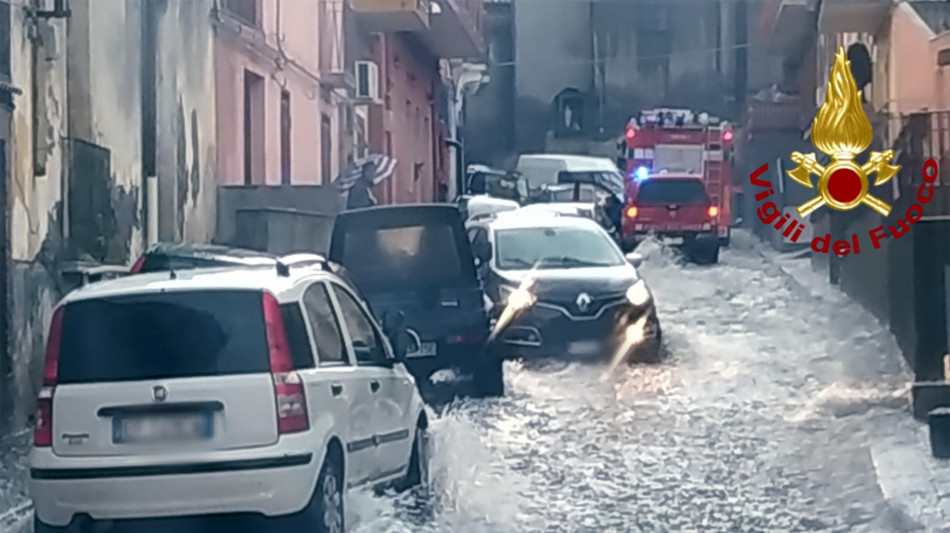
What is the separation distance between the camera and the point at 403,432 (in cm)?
863

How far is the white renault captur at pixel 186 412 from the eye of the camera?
7047 millimetres

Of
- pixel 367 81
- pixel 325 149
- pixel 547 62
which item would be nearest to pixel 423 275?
pixel 325 149

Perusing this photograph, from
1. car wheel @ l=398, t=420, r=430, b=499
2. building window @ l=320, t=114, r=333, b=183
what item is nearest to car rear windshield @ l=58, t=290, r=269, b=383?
car wheel @ l=398, t=420, r=430, b=499

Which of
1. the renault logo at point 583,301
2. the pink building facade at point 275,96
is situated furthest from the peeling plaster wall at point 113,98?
the renault logo at point 583,301

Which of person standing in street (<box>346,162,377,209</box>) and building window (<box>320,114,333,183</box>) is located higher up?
building window (<box>320,114,333,183</box>)

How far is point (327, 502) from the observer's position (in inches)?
290

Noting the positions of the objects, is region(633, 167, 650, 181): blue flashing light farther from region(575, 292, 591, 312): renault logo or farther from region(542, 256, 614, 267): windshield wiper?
region(575, 292, 591, 312): renault logo

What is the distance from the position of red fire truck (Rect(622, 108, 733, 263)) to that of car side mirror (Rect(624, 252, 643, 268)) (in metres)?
0.12

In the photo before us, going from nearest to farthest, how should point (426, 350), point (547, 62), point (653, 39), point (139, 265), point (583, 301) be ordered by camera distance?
point (139, 265) < point (426, 350) < point (653, 39) < point (547, 62) < point (583, 301)

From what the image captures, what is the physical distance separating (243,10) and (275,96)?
643mm

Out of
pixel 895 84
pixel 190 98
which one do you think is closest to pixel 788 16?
pixel 895 84

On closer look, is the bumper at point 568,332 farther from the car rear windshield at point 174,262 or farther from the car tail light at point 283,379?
the car tail light at point 283,379

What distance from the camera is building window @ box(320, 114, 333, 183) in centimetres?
1245

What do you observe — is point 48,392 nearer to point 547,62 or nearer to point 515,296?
point 547,62
